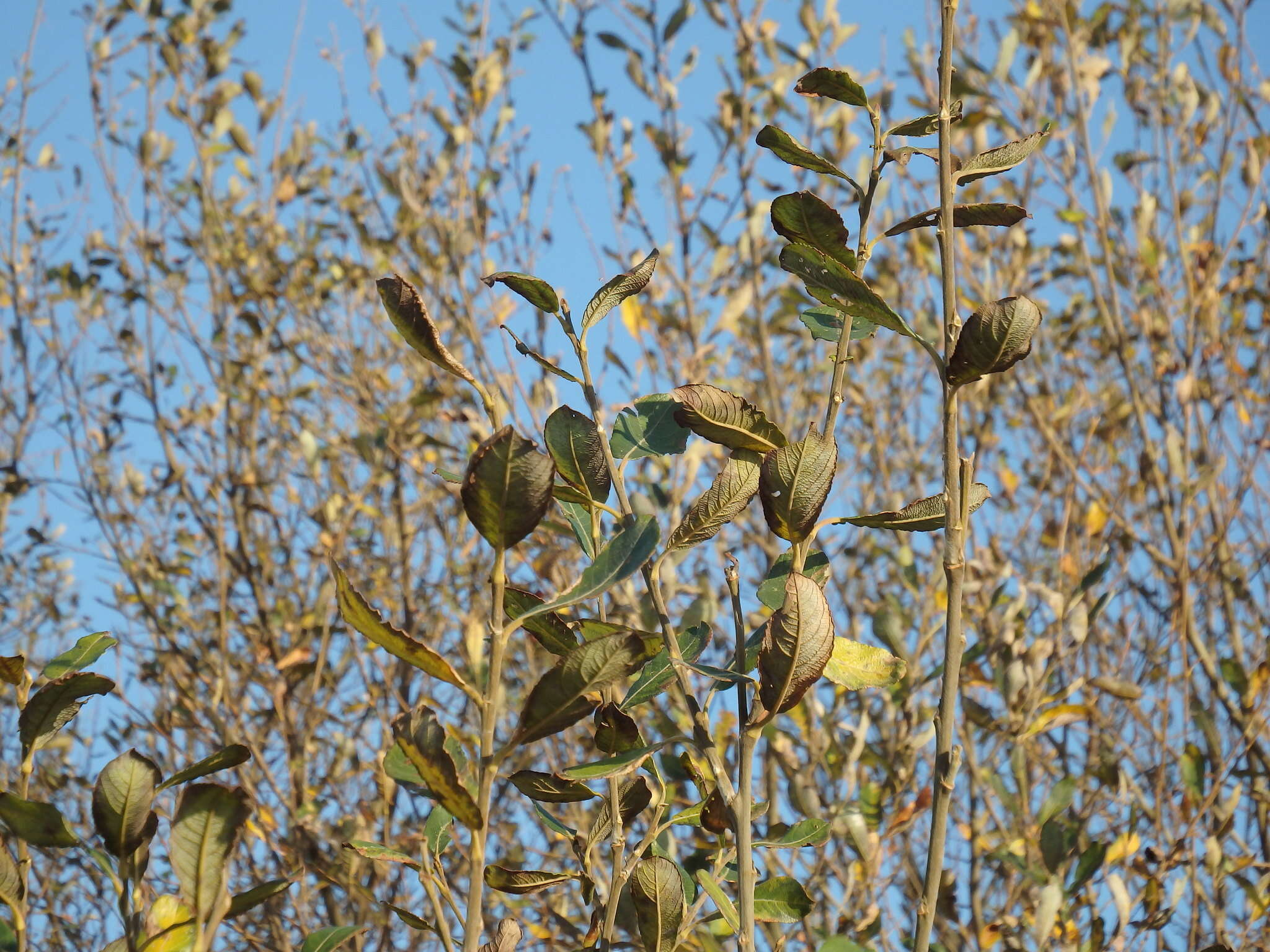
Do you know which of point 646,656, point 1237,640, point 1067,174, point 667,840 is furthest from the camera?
point 1067,174

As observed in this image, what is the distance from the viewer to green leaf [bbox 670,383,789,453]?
78 centimetres

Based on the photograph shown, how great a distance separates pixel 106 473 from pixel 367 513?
1.19m

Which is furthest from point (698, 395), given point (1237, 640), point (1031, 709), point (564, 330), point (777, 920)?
point (1237, 640)

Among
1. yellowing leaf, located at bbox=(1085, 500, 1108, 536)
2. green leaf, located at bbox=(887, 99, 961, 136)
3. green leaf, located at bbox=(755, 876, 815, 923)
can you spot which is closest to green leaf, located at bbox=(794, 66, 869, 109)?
green leaf, located at bbox=(887, 99, 961, 136)

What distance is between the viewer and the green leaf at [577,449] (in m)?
0.79

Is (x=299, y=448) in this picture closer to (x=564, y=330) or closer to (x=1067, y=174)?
(x=1067, y=174)

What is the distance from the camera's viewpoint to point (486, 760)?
622 millimetres

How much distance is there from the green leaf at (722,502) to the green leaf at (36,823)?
1.44ft

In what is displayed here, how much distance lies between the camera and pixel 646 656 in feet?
2.30

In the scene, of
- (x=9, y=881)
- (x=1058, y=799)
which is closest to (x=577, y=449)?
(x=9, y=881)

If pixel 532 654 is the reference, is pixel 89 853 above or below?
below

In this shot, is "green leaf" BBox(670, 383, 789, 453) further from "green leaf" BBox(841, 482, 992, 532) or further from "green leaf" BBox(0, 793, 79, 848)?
"green leaf" BBox(0, 793, 79, 848)

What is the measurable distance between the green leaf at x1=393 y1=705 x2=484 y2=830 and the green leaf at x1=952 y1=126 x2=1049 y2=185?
1.94 ft

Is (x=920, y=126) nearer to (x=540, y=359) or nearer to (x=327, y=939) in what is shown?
(x=540, y=359)
